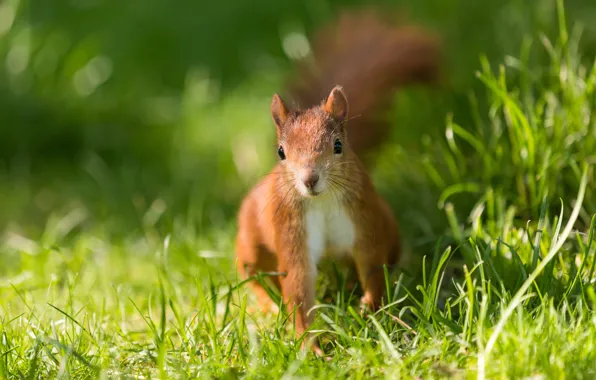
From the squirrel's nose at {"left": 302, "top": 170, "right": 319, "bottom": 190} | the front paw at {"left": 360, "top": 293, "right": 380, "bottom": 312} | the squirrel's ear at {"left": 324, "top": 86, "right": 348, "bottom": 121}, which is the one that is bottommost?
the front paw at {"left": 360, "top": 293, "right": 380, "bottom": 312}

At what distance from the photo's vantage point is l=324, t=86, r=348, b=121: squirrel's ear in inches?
90.6

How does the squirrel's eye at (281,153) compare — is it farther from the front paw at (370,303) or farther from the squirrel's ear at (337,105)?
the front paw at (370,303)

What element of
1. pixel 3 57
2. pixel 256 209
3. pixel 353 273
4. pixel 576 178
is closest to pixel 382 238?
pixel 353 273

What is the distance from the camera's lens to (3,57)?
5.18 meters

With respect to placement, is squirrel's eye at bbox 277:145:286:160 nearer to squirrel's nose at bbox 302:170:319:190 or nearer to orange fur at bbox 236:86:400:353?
orange fur at bbox 236:86:400:353

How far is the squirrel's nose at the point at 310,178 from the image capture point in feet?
6.93

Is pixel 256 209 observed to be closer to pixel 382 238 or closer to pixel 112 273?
pixel 382 238

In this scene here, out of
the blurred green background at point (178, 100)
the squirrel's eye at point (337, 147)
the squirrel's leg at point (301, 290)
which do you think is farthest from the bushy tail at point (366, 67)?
the squirrel's leg at point (301, 290)

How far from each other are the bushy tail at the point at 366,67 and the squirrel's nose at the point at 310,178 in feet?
3.28

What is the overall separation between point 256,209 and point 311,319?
0.42 metres

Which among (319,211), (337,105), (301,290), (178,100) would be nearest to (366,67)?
(337,105)

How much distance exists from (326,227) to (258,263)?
35 cm

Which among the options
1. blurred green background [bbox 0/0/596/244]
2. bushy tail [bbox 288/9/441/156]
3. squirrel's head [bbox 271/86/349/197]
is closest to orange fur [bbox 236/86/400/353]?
squirrel's head [bbox 271/86/349/197]

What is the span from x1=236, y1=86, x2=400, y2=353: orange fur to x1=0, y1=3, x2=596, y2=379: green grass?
0.36 ft
